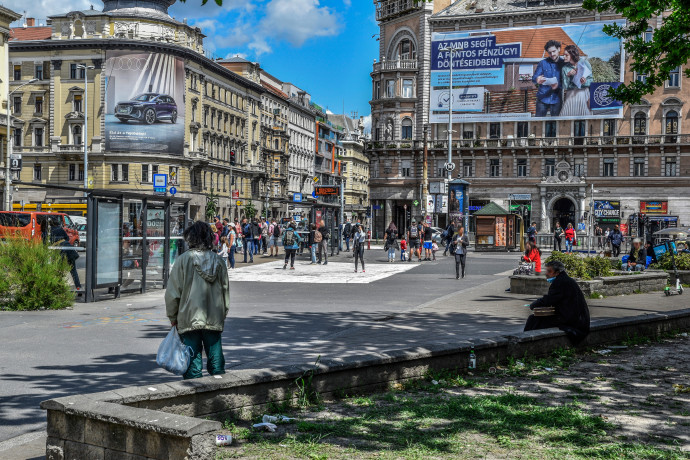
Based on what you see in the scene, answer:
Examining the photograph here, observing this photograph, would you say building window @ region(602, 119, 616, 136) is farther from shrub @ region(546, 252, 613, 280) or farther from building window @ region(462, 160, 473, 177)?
shrub @ region(546, 252, 613, 280)

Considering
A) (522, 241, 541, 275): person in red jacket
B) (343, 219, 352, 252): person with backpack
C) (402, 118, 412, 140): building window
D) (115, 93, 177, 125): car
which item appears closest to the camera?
(522, 241, 541, 275): person in red jacket

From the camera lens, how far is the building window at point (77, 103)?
233 ft

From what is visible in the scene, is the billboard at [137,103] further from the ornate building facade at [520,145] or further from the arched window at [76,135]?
the ornate building facade at [520,145]

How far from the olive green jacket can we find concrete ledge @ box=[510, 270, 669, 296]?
1220 centimetres

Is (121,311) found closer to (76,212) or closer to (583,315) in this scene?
(583,315)

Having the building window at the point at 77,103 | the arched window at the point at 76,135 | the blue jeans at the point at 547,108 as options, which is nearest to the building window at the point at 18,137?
the arched window at the point at 76,135

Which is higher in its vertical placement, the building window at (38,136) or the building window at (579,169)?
the building window at (38,136)

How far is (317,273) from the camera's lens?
2562 cm

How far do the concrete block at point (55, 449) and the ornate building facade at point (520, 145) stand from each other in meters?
58.6

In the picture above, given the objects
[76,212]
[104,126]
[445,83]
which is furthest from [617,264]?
[104,126]

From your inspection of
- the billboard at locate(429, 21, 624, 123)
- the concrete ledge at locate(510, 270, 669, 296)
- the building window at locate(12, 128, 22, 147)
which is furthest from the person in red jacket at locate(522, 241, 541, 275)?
the building window at locate(12, 128, 22, 147)

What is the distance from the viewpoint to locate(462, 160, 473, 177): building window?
68.8 metres

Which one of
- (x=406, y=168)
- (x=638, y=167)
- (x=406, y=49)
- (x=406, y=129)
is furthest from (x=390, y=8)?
(x=638, y=167)

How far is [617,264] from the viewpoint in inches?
876
